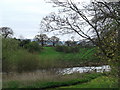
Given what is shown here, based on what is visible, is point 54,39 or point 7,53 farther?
point 7,53

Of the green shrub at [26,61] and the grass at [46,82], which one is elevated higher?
A: the green shrub at [26,61]

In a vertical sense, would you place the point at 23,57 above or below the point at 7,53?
below

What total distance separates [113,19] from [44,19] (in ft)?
8.00

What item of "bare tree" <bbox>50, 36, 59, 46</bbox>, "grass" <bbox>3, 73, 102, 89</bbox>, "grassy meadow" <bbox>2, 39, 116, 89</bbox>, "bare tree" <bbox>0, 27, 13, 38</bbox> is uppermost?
"bare tree" <bbox>0, 27, 13, 38</bbox>

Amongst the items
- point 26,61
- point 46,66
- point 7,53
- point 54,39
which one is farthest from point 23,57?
point 54,39

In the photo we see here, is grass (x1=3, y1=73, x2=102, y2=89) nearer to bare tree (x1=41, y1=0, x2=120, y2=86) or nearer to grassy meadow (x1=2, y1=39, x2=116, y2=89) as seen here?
grassy meadow (x1=2, y1=39, x2=116, y2=89)

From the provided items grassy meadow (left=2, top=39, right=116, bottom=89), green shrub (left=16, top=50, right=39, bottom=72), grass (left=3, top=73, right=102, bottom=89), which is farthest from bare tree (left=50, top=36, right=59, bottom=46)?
green shrub (left=16, top=50, right=39, bottom=72)

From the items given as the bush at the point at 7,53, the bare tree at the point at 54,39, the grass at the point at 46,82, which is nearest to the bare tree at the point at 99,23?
the bare tree at the point at 54,39

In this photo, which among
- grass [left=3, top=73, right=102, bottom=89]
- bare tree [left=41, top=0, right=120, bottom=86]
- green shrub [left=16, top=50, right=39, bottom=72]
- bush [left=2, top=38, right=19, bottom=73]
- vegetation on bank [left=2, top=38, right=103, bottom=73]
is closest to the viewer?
bare tree [left=41, top=0, right=120, bottom=86]

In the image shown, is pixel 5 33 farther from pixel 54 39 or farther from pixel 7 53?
pixel 54 39

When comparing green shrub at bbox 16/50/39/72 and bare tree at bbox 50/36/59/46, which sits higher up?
bare tree at bbox 50/36/59/46

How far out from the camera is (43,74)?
15344mm

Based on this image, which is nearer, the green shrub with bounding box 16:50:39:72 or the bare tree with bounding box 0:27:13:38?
the green shrub with bounding box 16:50:39:72

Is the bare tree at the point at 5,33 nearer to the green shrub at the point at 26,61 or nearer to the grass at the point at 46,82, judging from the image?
the green shrub at the point at 26,61
